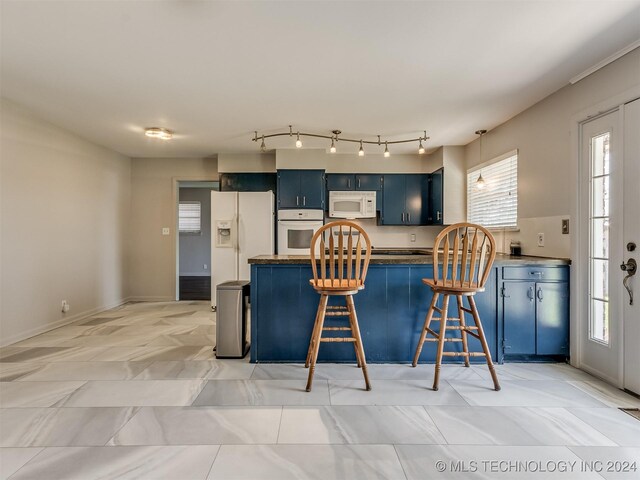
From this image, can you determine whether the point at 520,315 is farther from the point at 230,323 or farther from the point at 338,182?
the point at 338,182

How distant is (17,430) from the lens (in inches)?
67.8

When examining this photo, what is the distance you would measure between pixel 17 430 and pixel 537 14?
369 centimetres

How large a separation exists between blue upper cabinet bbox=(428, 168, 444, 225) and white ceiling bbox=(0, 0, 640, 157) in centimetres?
110

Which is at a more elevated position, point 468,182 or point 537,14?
point 537,14

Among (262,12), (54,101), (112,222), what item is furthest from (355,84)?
(112,222)

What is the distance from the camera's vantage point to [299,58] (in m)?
2.32

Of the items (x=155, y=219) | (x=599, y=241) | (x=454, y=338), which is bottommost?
(x=454, y=338)

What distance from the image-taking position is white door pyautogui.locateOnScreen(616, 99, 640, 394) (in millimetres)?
2094

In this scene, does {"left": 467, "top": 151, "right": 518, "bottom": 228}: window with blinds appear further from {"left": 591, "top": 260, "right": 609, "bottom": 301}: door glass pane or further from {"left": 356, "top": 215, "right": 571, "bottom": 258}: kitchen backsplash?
{"left": 591, "top": 260, "right": 609, "bottom": 301}: door glass pane

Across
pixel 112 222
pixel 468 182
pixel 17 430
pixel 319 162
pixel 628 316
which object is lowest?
pixel 17 430

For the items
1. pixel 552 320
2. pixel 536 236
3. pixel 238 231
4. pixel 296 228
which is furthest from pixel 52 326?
pixel 536 236

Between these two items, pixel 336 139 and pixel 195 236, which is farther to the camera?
pixel 195 236

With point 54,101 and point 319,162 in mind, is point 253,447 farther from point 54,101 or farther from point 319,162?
point 319,162

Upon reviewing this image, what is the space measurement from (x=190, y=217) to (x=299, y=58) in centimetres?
690
